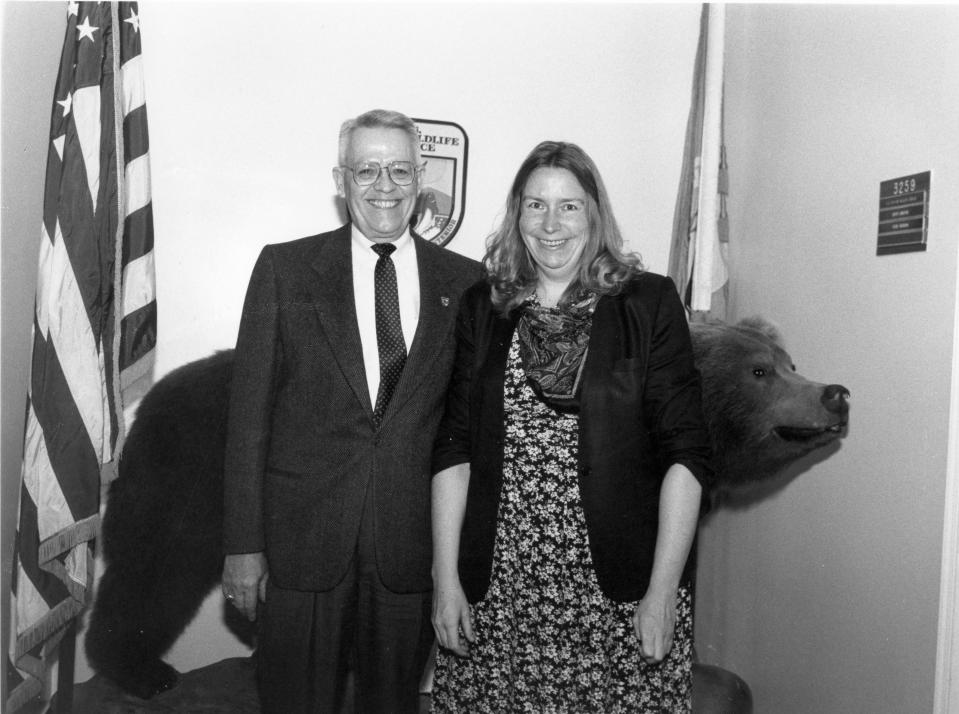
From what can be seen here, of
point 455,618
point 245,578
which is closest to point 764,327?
point 455,618

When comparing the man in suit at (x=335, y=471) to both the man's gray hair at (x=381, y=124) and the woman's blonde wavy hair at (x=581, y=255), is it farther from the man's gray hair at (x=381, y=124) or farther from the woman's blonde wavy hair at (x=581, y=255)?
the woman's blonde wavy hair at (x=581, y=255)

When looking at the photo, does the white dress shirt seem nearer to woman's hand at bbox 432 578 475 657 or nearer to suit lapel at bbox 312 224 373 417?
suit lapel at bbox 312 224 373 417

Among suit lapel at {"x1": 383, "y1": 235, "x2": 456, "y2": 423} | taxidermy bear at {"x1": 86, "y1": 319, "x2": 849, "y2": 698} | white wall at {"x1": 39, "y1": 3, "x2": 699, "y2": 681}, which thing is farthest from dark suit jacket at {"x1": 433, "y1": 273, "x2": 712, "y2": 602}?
white wall at {"x1": 39, "y1": 3, "x2": 699, "y2": 681}

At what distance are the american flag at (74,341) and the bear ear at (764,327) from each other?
1959 mm

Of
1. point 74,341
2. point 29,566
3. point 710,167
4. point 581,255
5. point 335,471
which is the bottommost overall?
point 29,566

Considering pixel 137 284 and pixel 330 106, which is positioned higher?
pixel 330 106

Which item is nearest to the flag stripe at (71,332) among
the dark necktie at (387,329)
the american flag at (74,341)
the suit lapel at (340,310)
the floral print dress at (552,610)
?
the american flag at (74,341)

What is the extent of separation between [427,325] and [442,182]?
4.59 feet

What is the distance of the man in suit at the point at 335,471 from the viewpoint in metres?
1.87

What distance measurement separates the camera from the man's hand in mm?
1885

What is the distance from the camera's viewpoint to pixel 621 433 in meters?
1.62

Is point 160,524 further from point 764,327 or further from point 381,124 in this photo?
point 764,327

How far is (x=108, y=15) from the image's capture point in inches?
98.0

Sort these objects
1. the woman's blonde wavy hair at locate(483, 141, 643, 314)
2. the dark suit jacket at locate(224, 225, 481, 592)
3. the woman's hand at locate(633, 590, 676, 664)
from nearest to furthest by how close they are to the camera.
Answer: the woman's hand at locate(633, 590, 676, 664)
the woman's blonde wavy hair at locate(483, 141, 643, 314)
the dark suit jacket at locate(224, 225, 481, 592)
